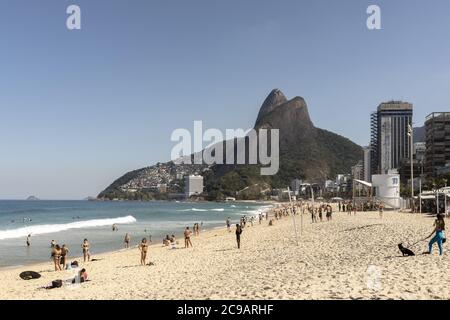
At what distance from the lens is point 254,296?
9305mm

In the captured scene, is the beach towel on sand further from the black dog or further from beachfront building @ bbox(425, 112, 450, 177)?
beachfront building @ bbox(425, 112, 450, 177)

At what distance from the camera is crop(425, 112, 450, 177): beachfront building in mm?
111125

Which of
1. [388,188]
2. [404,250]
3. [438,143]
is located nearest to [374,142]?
[438,143]

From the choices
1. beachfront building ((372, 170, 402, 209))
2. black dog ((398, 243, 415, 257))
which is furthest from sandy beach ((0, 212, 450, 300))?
beachfront building ((372, 170, 402, 209))

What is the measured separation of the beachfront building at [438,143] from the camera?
111 meters

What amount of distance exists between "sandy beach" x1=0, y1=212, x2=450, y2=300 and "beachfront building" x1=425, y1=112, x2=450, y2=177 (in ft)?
327

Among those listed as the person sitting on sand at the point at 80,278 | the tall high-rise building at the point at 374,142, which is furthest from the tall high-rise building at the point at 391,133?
the person sitting on sand at the point at 80,278

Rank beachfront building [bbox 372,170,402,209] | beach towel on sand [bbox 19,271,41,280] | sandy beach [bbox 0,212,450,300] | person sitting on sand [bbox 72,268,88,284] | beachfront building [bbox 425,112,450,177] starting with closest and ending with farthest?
sandy beach [bbox 0,212,450,300], person sitting on sand [bbox 72,268,88,284], beach towel on sand [bbox 19,271,41,280], beachfront building [bbox 372,170,402,209], beachfront building [bbox 425,112,450,177]

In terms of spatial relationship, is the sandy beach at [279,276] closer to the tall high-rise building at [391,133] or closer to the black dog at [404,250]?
the black dog at [404,250]

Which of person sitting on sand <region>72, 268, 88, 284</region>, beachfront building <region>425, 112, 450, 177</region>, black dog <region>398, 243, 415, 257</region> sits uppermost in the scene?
beachfront building <region>425, 112, 450, 177</region>

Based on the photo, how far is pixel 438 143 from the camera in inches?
4432

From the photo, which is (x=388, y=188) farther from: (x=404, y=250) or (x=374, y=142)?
(x=374, y=142)
